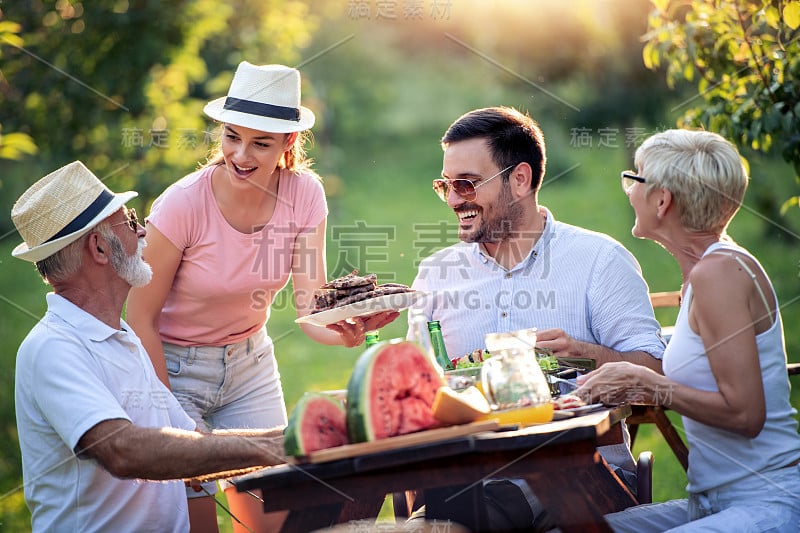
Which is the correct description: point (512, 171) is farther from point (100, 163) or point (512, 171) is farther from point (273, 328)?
point (273, 328)

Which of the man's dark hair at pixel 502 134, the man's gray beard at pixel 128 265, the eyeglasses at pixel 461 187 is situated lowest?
the man's gray beard at pixel 128 265

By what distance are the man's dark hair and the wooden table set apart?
1836mm

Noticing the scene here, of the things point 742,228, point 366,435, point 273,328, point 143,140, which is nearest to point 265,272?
point 366,435

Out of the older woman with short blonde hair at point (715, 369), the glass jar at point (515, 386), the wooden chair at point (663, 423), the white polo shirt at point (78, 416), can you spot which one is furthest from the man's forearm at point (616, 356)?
the white polo shirt at point (78, 416)

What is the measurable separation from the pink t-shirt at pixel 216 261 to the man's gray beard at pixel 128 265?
0.87 meters

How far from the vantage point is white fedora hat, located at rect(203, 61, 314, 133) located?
13.6ft

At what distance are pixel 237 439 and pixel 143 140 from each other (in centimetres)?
615

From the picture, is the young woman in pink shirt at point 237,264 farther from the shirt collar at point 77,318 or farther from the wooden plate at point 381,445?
the wooden plate at point 381,445

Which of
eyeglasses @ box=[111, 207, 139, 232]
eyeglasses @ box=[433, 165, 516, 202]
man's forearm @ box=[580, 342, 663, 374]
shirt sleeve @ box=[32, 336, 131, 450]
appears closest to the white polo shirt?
shirt sleeve @ box=[32, 336, 131, 450]

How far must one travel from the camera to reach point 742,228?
47.0ft

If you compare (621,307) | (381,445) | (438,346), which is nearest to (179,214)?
(438,346)

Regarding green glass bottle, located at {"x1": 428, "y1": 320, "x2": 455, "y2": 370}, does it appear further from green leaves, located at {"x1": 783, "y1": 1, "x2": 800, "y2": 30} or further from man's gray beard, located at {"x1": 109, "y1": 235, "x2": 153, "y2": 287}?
green leaves, located at {"x1": 783, "y1": 1, "x2": 800, "y2": 30}

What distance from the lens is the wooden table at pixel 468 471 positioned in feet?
7.53

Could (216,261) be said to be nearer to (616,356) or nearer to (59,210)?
(59,210)
